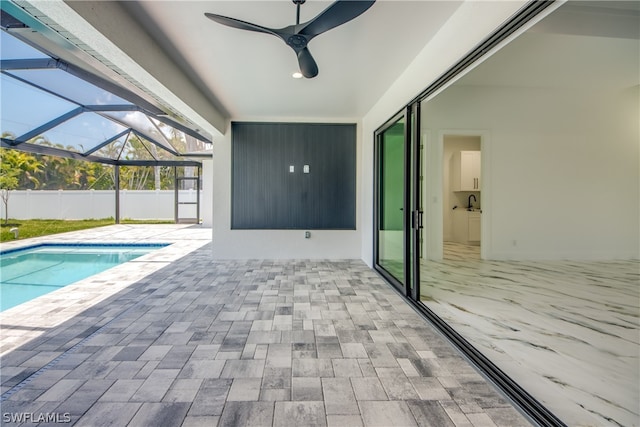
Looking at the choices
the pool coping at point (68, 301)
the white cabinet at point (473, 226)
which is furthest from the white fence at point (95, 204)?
the white cabinet at point (473, 226)

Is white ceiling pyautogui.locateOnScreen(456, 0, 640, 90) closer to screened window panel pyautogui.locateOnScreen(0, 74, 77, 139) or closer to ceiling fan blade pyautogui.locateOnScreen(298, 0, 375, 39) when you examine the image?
ceiling fan blade pyautogui.locateOnScreen(298, 0, 375, 39)

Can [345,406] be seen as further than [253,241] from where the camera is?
No

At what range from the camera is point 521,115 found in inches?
214

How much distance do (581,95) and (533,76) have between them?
5.26 ft

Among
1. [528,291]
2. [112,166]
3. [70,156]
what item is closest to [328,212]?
[528,291]

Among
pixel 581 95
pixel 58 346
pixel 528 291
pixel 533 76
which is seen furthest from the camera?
pixel 581 95

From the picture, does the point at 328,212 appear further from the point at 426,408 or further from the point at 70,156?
the point at 70,156

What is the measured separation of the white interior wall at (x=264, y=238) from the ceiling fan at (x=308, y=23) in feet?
11.1

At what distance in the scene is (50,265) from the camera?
5.54m

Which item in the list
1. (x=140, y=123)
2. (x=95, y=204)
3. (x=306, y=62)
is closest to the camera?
(x=306, y=62)

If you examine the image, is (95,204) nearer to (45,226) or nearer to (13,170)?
(45,226)

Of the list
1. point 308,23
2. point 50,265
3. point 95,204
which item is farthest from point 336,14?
point 95,204

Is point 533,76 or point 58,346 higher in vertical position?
point 533,76

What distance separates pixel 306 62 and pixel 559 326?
129 inches
